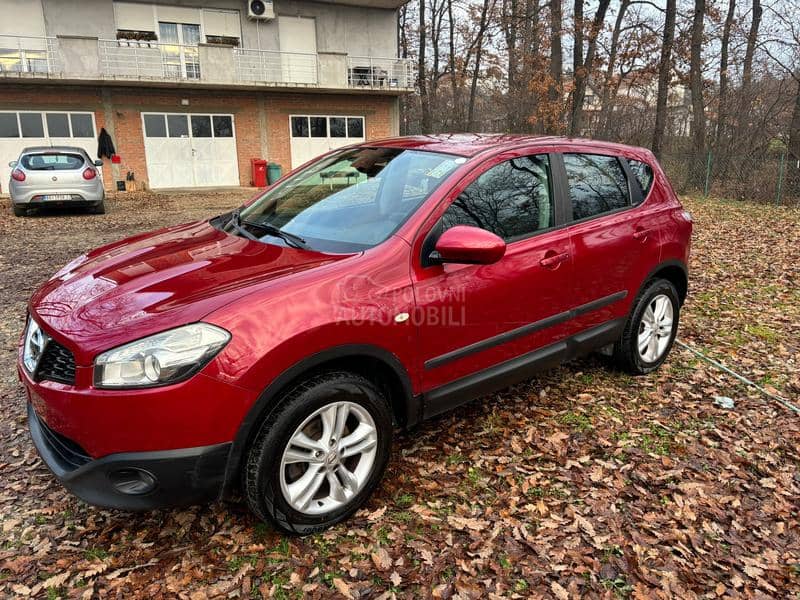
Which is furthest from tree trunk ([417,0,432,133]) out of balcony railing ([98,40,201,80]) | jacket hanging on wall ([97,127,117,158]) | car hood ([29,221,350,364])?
car hood ([29,221,350,364])

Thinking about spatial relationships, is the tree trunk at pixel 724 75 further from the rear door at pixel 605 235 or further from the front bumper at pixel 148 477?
the front bumper at pixel 148 477

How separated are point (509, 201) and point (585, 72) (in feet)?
69.3

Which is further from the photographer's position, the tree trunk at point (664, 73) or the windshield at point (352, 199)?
the tree trunk at point (664, 73)

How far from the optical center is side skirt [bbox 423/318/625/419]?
2.95 meters

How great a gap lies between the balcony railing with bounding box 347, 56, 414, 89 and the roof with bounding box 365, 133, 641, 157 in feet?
62.3

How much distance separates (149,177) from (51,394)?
19124 mm

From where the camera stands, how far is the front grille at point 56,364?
2217 millimetres

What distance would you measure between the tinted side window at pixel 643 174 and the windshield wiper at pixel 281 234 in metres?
2.61

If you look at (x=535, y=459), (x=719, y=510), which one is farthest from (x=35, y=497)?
(x=719, y=510)

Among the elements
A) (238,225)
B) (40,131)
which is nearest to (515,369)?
(238,225)

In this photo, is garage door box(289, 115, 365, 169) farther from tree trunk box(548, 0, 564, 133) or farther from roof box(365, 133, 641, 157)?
roof box(365, 133, 641, 157)

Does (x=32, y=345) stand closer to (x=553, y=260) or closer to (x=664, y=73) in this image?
(x=553, y=260)

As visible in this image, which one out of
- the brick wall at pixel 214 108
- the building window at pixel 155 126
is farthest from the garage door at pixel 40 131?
the building window at pixel 155 126

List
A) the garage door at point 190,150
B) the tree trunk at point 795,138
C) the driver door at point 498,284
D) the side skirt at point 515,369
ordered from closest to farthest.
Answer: the driver door at point 498,284 → the side skirt at point 515,369 → the tree trunk at point 795,138 → the garage door at point 190,150
